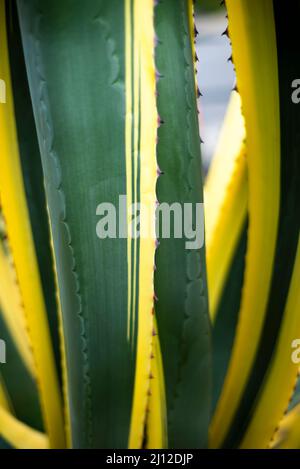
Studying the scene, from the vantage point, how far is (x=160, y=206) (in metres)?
0.52

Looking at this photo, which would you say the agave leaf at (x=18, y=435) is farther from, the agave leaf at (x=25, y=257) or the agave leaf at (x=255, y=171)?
the agave leaf at (x=255, y=171)

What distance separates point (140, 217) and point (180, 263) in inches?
3.0

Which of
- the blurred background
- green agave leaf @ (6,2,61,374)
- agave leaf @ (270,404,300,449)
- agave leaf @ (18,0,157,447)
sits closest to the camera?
agave leaf @ (18,0,157,447)

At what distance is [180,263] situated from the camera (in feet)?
1.71

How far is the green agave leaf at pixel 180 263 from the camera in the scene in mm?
476

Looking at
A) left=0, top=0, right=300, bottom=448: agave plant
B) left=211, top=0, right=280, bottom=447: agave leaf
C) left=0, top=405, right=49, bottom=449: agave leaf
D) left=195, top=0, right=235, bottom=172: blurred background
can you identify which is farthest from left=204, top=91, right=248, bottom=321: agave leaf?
left=195, top=0, right=235, bottom=172: blurred background

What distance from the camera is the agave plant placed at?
443 millimetres

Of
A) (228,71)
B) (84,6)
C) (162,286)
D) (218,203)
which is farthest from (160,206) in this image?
(228,71)

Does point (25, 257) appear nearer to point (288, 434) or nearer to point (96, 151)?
point (96, 151)

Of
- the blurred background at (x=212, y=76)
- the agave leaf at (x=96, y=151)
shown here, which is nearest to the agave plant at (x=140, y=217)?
the agave leaf at (x=96, y=151)

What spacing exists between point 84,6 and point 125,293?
21 cm

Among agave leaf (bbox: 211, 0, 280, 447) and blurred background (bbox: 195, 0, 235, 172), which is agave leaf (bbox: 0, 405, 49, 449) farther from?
blurred background (bbox: 195, 0, 235, 172)

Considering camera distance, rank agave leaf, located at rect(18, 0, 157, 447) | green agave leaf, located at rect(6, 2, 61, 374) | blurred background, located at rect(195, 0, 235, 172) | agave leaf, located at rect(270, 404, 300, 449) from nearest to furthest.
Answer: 1. agave leaf, located at rect(18, 0, 157, 447)
2. green agave leaf, located at rect(6, 2, 61, 374)
3. agave leaf, located at rect(270, 404, 300, 449)
4. blurred background, located at rect(195, 0, 235, 172)

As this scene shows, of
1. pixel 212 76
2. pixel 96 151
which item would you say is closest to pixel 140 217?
pixel 96 151
